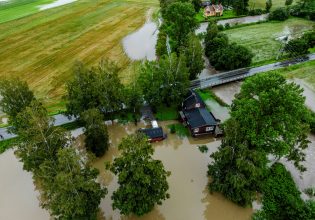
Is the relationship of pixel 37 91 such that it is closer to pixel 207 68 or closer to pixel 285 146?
pixel 207 68

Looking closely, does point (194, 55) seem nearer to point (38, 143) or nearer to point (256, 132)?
point (256, 132)

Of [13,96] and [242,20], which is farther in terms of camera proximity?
[242,20]

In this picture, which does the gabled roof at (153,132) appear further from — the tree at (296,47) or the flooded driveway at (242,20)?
the flooded driveway at (242,20)

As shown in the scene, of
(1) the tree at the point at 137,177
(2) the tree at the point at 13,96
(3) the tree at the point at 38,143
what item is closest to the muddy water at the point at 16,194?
(3) the tree at the point at 38,143

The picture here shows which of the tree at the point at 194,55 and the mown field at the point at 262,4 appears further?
the mown field at the point at 262,4

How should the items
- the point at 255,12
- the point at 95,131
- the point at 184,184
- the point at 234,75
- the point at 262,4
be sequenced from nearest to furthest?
the point at 184,184
the point at 95,131
the point at 234,75
the point at 255,12
the point at 262,4

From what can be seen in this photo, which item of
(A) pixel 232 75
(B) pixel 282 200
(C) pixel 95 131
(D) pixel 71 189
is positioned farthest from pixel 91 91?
(A) pixel 232 75
